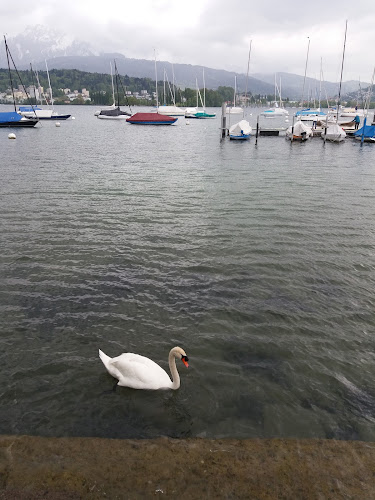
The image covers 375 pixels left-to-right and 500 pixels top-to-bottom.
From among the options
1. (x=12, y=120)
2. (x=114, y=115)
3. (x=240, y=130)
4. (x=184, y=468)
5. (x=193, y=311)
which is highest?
(x=114, y=115)

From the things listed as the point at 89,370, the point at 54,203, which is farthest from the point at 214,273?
the point at 54,203

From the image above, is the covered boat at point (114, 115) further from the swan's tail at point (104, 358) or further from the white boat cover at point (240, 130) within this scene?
the swan's tail at point (104, 358)

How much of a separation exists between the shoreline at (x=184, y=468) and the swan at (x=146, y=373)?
3.89 ft

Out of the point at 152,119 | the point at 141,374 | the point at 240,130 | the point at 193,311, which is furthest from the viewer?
the point at 152,119

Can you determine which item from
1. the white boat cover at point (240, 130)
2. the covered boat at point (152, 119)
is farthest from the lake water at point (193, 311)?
the covered boat at point (152, 119)

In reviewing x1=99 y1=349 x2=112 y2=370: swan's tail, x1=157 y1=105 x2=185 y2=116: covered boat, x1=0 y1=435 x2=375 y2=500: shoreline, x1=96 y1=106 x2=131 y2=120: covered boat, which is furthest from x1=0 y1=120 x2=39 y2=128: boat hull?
x1=0 y1=435 x2=375 y2=500: shoreline

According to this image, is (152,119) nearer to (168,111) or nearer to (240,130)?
(240,130)

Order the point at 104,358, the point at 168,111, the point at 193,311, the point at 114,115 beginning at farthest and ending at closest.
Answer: the point at 168,111 → the point at 114,115 → the point at 193,311 → the point at 104,358

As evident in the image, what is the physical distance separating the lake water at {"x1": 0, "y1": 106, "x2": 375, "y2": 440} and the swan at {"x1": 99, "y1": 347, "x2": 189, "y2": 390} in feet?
0.76

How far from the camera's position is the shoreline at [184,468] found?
5.12 meters

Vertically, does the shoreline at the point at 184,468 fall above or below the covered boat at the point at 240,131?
below

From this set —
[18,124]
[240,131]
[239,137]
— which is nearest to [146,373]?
[239,137]

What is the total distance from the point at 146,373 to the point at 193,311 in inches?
108

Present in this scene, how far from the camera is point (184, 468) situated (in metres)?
5.44
